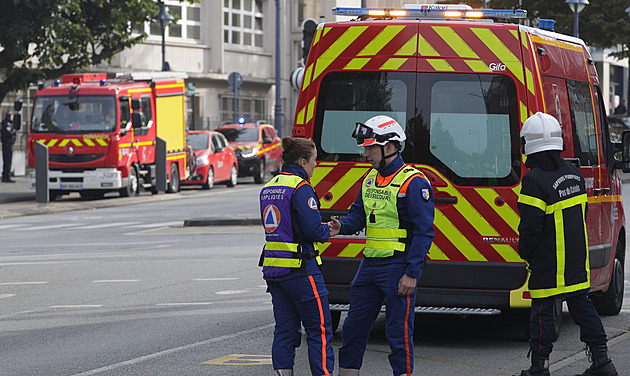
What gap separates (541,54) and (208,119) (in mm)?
43287

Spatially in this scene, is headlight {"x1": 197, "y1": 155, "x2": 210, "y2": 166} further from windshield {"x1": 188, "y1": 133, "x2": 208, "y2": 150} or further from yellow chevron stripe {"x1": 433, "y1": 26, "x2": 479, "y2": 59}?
yellow chevron stripe {"x1": 433, "y1": 26, "x2": 479, "y2": 59}

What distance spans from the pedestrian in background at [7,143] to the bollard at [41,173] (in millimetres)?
7196

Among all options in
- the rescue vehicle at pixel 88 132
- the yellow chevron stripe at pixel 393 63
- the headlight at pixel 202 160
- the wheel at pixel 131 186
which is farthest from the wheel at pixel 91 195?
the yellow chevron stripe at pixel 393 63

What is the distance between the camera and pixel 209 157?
3241 cm

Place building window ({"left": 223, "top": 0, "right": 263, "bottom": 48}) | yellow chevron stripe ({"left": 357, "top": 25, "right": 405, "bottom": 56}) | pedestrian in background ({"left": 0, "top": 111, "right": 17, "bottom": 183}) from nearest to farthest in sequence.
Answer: yellow chevron stripe ({"left": 357, "top": 25, "right": 405, "bottom": 56})
pedestrian in background ({"left": 0, "top": 111, "right": 17, "bottom": 183})
building window ({"left": 223, "top": 0, "right": 263, "bottom": 48})

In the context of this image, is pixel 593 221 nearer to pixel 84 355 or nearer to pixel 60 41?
pixel 84 355

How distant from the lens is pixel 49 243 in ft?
59.6

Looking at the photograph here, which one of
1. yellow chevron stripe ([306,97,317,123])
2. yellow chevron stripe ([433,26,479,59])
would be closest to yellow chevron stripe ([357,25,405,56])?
yellow chevron stripe ([433,26,479,59])

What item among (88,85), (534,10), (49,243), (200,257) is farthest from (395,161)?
(534,10)

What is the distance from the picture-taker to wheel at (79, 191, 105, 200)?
29.5 metres

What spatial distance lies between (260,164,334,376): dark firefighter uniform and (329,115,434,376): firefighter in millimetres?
247

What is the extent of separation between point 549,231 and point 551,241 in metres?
0.06

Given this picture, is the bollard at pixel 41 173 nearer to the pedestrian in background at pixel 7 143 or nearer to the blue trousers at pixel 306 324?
the pedestrian in background at pixel 7 143

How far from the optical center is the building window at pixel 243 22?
5553 centimetres
